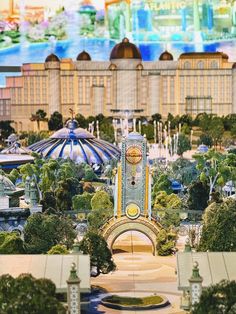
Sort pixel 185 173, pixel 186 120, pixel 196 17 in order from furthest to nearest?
pixel 196 17 → pixel 186 120 → pixel 185 173

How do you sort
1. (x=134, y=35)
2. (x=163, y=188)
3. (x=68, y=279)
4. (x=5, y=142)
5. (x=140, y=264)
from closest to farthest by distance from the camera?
1. (x=68, y=279)
2. (x=140, y=264)
3. (x=163, y=188)
4. (x=5, y=142)
5. (x=134, y=35)

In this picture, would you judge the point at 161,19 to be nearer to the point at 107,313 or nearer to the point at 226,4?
the point at 226,4

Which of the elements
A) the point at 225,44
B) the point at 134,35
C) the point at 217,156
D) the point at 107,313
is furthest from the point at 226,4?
the point at 107,313

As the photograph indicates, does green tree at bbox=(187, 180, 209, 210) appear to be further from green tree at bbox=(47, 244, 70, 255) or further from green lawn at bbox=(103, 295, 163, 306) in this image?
green lawn at bbox=(103, 295, 163, 306)

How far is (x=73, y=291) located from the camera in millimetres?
31125

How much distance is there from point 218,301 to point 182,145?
70910 mm

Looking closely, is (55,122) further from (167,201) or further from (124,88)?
(167,201)

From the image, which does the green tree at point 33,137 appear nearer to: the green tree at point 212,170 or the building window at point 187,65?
the building window at point 187,65

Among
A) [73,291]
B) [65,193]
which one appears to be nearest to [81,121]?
[65,193]

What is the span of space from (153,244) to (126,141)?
4.04 metres

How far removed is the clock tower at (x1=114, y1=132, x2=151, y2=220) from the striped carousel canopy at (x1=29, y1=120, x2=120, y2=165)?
34.8 m

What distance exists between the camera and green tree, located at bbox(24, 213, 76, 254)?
150 ft

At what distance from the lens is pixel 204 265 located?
1302 inches

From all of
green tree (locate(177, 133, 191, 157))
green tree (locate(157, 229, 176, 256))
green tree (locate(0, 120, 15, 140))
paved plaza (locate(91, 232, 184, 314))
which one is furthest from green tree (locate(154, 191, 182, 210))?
green tree (locate(0, 120, 15, 140))
